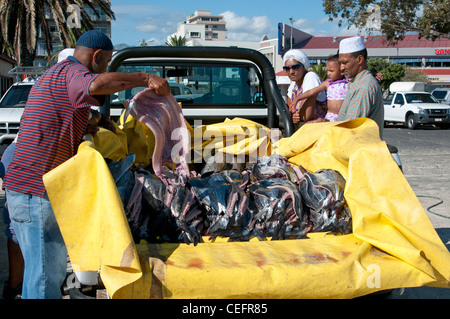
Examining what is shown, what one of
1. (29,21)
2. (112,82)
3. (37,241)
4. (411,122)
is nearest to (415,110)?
(411,122)

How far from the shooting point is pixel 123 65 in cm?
514

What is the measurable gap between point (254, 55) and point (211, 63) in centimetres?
66

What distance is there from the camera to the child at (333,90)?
15.7 ft

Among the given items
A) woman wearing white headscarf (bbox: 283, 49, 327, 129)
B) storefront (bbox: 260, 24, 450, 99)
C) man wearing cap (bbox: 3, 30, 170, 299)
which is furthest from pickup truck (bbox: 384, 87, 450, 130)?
storefront (bbox: 260, 24, 450, 99)

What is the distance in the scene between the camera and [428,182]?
28.0ft

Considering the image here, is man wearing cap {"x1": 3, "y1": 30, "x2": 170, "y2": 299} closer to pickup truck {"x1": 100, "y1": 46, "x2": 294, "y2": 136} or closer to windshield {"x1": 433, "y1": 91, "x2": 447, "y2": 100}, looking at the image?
pickup truck {"x1": 100, "y1": 46, "x2": 294, "y2": 136}

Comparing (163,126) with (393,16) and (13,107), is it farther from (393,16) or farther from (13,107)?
(393,16)

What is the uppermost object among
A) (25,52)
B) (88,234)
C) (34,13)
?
(34,13)

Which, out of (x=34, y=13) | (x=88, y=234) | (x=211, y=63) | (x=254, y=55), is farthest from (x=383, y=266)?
(x=34, y=13)

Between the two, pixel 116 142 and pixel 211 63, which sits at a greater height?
pixel 211 63

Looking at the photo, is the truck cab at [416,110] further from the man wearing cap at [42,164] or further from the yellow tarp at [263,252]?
the man wearing cap at [42,164]

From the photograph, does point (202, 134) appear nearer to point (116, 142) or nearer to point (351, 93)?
point (116, 142)

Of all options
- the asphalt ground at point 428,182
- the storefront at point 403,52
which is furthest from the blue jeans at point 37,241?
the storefront at point 403,52

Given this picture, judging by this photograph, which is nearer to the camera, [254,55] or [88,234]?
[88,234]
